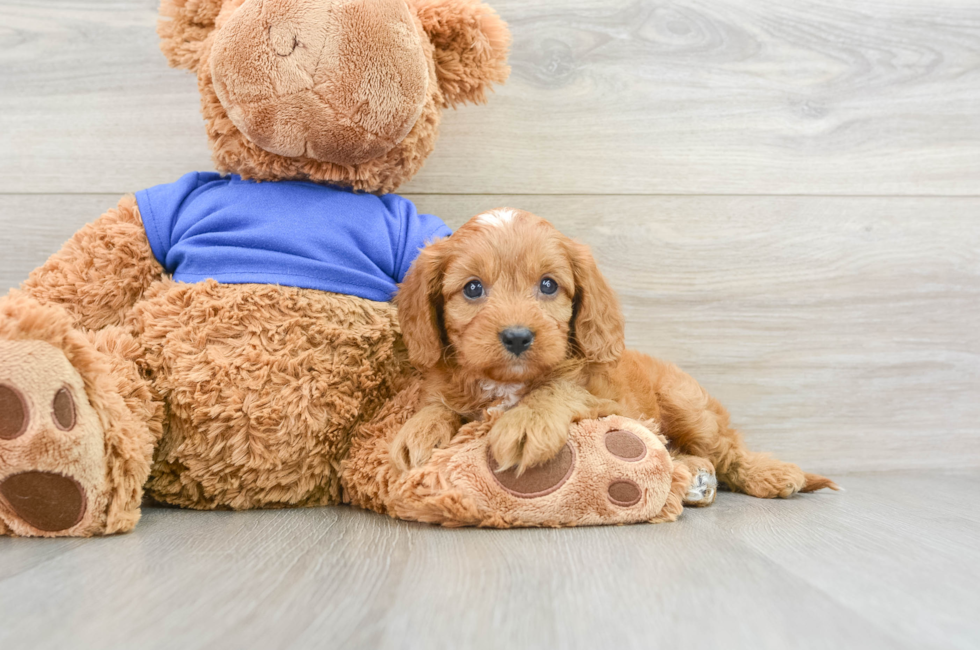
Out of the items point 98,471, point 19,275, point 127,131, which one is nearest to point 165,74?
point 127,131

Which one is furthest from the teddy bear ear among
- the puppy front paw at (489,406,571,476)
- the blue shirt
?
the puppy front paw at (489,406,571,476)

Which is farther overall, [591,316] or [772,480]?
[772,480]

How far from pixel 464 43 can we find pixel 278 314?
2.16 feet

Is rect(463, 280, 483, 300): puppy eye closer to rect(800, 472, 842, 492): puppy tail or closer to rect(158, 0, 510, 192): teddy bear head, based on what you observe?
rect(158, 0, 510, 192): teddy bear head

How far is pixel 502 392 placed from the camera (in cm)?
130

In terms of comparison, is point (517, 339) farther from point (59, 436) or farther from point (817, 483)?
point (817, 483)

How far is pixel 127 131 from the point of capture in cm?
175

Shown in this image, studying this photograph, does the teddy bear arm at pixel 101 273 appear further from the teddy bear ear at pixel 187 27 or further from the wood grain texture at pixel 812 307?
the wood grain texture at pixel 812 307

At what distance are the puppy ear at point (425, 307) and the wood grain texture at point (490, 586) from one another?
0.31 m

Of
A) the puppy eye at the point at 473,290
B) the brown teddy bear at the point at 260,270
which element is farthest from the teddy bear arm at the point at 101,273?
the puppy eye at the point at 473,290

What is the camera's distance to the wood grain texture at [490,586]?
0.74 metres

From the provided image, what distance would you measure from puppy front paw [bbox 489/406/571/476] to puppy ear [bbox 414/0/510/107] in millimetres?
727

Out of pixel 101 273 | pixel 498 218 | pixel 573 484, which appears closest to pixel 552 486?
pixel 573 484

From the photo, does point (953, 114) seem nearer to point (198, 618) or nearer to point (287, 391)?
point (287, 391)
